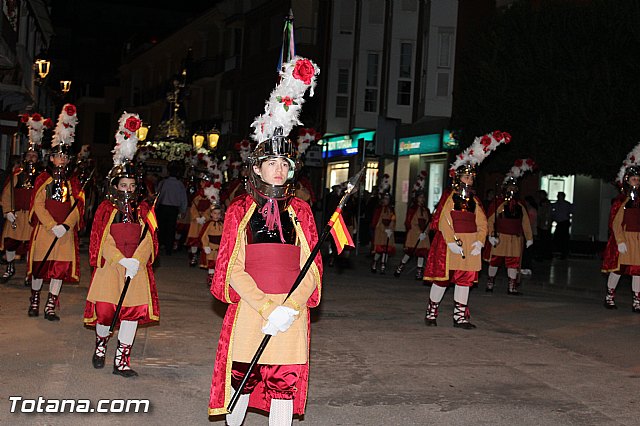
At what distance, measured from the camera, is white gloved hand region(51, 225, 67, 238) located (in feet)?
34.6

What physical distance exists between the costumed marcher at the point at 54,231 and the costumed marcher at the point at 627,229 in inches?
308

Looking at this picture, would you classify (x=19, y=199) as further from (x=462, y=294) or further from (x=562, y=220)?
(x=562, y=220)

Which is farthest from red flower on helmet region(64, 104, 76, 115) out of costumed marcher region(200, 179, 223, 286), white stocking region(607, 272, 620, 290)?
white stocking region(607, 272, 620, 290)

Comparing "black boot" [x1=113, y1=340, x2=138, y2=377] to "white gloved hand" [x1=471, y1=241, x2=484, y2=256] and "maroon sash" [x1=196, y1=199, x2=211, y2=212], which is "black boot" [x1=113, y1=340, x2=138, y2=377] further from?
"maroon sash" [x1=196, y1=199, x2=211, y2=212]

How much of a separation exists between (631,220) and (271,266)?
963cm

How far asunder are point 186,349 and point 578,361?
3.95 meters

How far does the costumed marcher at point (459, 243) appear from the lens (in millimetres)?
11547

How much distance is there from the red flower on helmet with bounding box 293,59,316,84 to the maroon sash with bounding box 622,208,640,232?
9.36 m

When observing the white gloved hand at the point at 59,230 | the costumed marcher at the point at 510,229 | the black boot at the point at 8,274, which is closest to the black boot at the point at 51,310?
the white gloved hand at the point at 59,230

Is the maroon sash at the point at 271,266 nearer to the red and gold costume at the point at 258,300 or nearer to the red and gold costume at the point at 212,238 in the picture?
the red and gold costume at the point at 258,300

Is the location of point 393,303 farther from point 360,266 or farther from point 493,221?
point 360,266

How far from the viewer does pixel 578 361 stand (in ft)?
31.5

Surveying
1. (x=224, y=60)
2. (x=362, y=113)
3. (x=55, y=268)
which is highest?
(x=224, y=60)

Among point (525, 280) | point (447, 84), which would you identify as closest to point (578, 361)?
point (525, 280)
